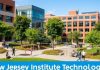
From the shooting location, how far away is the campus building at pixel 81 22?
129 metres

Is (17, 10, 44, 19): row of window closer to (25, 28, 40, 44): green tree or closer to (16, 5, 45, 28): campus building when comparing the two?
(16, 5, 45, 28): campus building

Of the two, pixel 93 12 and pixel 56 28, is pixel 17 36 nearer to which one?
pixel 56 28

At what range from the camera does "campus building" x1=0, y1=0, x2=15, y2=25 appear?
254 ft

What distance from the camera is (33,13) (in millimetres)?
104188

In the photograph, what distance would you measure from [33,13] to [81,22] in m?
35.6

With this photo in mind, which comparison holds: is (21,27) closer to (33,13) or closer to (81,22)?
(33,13)

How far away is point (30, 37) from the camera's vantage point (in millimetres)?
59688

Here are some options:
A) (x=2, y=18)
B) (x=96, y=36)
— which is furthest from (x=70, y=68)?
(x=2, y=18)

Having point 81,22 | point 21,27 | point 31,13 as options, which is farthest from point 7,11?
point 81,22

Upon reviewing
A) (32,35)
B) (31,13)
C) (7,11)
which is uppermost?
(31,13)

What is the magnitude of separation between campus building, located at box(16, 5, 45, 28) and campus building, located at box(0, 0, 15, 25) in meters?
20.5

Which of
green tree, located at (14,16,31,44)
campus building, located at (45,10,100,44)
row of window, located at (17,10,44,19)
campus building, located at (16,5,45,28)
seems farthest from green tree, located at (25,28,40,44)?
campus building, located at (45,10,100,44)

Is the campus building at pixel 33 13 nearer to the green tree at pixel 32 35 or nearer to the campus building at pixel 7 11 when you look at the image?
the campus building at pixel 7 11

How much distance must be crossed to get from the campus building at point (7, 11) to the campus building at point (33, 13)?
67.3 feet
